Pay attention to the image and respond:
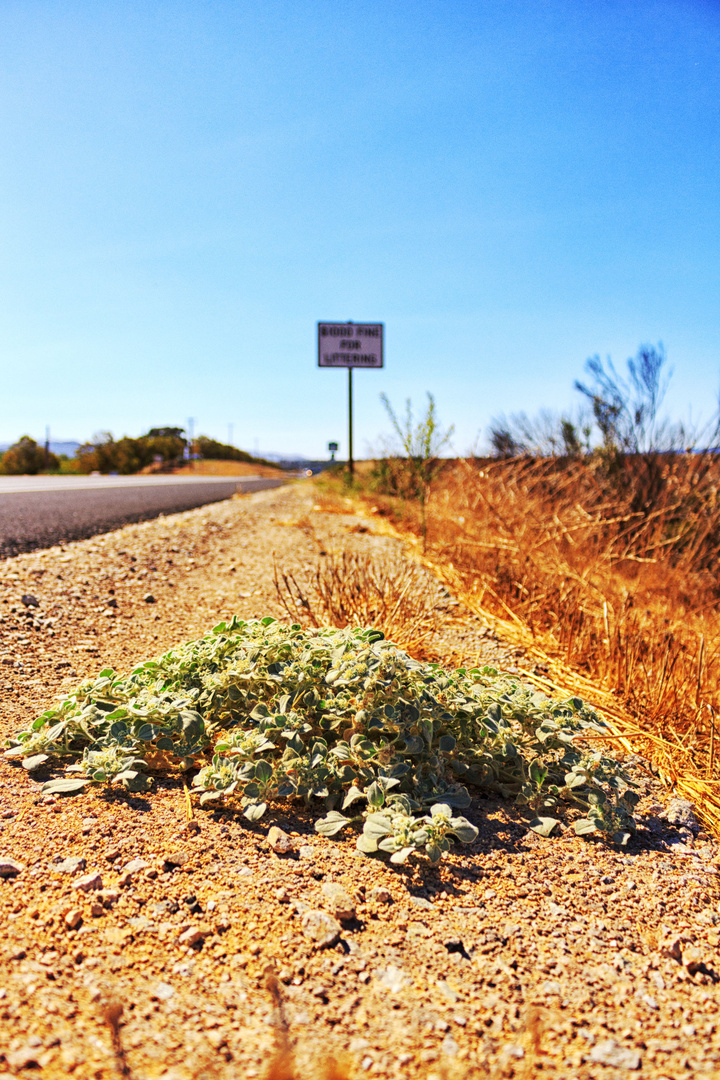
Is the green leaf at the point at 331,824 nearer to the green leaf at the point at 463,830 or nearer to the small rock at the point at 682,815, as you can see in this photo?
the green leaf at the point at 463,830

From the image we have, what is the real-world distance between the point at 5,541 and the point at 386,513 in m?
4.07

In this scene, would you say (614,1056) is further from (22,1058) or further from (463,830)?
(22,1058)

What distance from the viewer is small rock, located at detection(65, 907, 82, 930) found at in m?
1.29

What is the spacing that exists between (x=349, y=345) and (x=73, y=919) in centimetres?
1409

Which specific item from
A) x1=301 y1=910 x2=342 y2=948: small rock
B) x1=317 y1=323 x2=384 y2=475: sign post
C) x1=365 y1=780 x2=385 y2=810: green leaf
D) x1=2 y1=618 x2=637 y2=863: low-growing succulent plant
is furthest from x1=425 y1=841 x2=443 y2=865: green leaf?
x1=317 y1=323 x2=384 y2=475: sign post

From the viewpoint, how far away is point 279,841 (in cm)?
159

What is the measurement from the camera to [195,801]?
1791 millimetres

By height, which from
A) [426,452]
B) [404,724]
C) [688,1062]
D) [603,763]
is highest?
[426,452]

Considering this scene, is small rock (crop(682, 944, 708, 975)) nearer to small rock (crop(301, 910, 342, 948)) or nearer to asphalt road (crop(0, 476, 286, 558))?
small rock (crop(301, 910, 342, 948))

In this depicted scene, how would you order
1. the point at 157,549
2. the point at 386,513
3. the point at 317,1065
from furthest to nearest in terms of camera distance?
the point at 386,513
the point at 157,549
the point at 317,1065

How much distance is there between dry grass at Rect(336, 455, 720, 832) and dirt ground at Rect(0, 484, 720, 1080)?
0.43 m

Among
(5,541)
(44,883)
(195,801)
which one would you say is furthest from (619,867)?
(5,541)

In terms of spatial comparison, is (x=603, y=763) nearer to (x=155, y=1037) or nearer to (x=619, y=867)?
(x=619, y=867)

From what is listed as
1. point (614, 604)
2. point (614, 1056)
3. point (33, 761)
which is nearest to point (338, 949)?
point (614, 1056)
